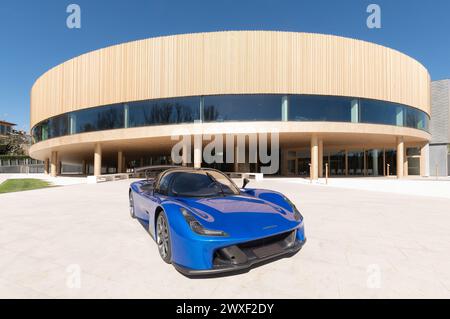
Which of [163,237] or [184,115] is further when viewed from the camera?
[184,115]

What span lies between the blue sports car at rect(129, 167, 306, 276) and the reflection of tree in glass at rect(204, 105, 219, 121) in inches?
610

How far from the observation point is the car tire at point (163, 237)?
2773mm

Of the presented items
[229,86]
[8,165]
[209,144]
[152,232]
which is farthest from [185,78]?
[8,165]

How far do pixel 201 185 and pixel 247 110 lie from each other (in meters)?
15.5

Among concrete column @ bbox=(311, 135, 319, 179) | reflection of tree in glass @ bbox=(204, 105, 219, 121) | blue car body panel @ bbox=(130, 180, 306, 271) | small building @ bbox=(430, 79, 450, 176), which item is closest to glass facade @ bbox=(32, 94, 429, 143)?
reflection of tree in glass @ bbox=(204, 105, 219, 121)

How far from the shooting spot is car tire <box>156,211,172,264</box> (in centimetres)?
277

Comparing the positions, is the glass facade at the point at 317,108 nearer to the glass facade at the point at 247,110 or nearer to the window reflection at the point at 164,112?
the glass facade at the point at 247,110

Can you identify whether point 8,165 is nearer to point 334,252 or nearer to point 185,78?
point 185,78

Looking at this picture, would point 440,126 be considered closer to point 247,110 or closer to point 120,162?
point 247,110

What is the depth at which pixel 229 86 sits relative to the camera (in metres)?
18.4

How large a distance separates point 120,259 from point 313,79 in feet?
64.2

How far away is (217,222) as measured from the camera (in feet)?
8.12

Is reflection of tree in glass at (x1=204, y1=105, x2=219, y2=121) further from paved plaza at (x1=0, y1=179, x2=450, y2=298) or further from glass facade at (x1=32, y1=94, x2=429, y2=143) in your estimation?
paved plaza at (x1=0, y1=179, x2=450, y2=298)

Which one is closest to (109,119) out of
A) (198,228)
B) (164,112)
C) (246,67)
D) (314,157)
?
(164,112)
